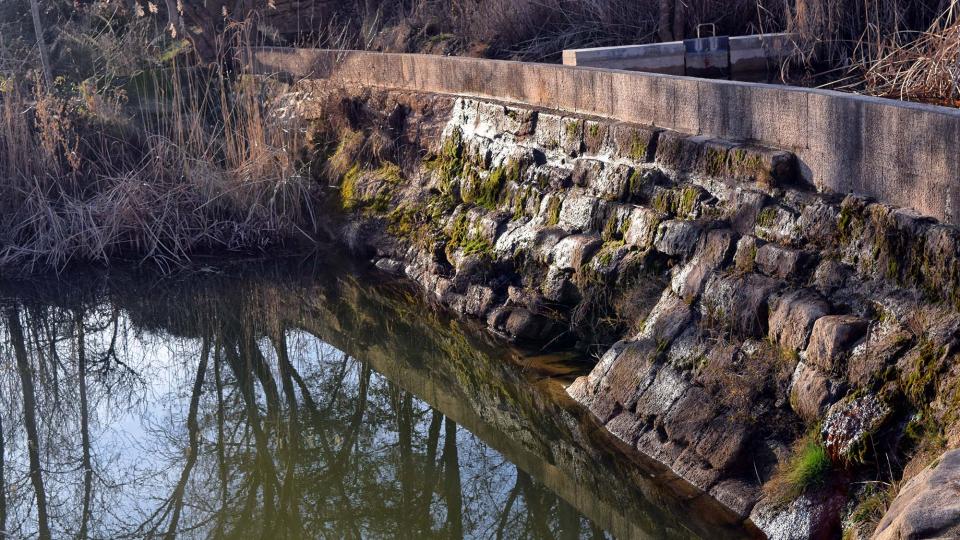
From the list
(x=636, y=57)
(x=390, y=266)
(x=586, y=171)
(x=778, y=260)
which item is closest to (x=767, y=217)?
(x=778, y=260)

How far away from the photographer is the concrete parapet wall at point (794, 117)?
4.22 m

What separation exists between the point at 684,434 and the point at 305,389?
2.77 meters

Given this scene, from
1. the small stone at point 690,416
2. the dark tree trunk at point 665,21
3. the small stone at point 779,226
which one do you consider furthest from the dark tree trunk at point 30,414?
the dark tree trunk at point 665,21

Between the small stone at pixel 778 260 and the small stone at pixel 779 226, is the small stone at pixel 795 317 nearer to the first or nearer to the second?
the small stone at pixel 778 260

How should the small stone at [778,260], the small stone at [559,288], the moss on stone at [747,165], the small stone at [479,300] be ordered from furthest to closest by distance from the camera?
the small stone at [479,300], the small stone at [559,288], the moss on stone at [747,165], the small stone at [778,260]

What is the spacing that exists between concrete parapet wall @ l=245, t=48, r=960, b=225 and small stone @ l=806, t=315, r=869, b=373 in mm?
558

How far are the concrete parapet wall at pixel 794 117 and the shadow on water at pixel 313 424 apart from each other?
1.59m

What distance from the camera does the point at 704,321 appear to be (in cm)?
503

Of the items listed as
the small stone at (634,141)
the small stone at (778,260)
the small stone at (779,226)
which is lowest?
the small stone at (778,260)

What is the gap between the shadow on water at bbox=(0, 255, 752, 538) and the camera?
481 cm

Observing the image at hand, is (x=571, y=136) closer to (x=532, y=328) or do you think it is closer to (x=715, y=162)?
(x=532, y=328)

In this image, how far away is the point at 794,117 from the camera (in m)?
5.11

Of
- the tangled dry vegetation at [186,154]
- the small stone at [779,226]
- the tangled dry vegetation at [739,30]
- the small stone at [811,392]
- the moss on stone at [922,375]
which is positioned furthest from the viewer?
the tangled dry vegetation at [186,154]

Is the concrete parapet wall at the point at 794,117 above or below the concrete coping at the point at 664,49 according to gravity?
below
